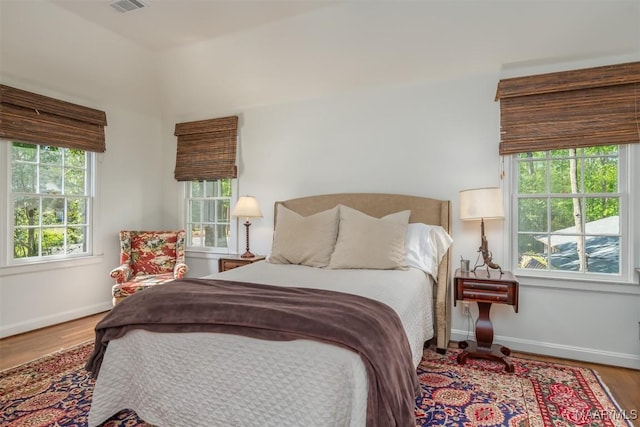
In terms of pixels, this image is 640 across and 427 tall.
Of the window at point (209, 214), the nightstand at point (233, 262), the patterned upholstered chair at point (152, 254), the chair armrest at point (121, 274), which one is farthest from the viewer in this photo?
the window at point (209, 214)

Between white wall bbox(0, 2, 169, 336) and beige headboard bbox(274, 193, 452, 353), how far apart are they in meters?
2.11

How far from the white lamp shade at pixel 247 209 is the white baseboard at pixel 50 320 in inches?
79.9

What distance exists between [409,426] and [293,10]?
321cm

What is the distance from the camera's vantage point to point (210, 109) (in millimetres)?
4461

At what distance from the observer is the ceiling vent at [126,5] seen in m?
2.92

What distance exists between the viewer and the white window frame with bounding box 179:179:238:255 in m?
4.32

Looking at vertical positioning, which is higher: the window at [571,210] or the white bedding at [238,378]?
the window at [571,210]

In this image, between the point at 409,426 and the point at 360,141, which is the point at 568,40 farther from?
the point at 409,426

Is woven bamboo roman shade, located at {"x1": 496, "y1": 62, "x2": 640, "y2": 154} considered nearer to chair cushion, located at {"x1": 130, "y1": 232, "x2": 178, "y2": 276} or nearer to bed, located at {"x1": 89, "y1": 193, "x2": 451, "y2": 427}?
bed, located at {"x1": 89, "y1": 193, "x2": 451, "y2": 427}

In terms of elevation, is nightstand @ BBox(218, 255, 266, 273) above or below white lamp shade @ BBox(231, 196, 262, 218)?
below

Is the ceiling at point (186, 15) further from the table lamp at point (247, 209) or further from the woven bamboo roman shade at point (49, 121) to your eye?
the table lamp at point (247, 209)

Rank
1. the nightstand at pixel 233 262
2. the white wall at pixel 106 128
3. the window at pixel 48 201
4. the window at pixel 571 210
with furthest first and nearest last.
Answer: the nightstand at pixel 233 262
the window at pixel 48 201
the white wall at pixel 106 128
the window at pixel 571 210

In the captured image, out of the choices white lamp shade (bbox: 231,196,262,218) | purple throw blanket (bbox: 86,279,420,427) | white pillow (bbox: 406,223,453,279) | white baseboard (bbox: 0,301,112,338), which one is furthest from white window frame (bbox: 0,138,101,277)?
white pillow (bbox: 406,223,453,279)

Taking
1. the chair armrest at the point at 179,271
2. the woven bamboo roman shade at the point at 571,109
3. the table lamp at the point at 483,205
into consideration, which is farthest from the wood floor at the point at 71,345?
the woven bamboo roman shade at the point at 571,109
